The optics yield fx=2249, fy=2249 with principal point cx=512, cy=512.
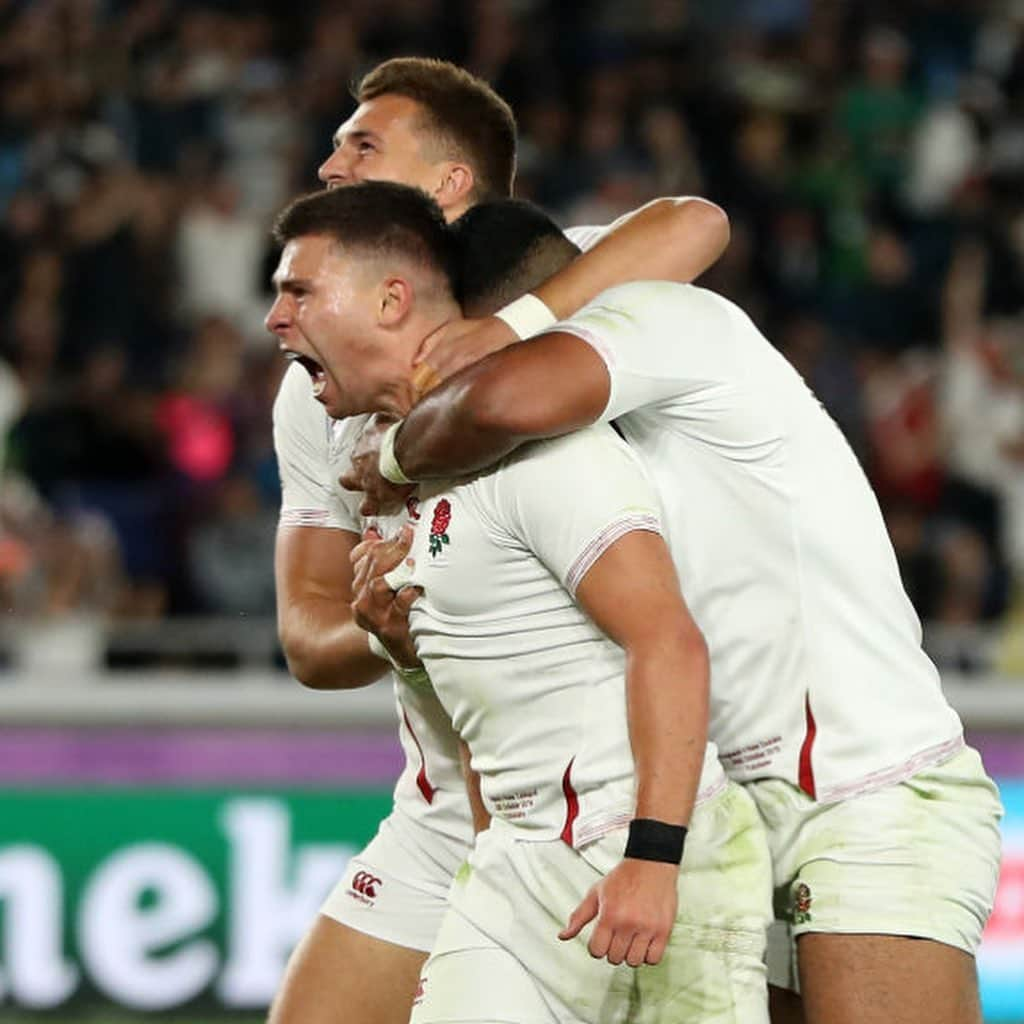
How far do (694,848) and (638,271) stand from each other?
89 centimetres

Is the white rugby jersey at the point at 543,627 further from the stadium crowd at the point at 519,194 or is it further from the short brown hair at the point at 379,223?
the stadium crowd at the point at 519,194

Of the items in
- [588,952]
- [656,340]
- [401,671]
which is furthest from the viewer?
[401,671]

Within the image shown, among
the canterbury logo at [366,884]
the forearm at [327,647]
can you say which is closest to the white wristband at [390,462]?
the forearm at [327,647]

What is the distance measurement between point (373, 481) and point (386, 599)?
206 mm

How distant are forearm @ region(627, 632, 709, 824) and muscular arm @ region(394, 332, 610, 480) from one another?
344 mm

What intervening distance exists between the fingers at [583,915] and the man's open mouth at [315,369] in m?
0.91

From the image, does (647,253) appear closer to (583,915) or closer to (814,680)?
(814,680)

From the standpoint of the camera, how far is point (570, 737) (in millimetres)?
3254

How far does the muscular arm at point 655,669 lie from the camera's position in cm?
308

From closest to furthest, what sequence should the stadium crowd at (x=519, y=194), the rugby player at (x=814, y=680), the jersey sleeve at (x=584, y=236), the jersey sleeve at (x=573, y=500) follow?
the jersey sleeve at (x=573, y=500) < the rugby player at (x=814, y=680) < the jersey sleeve at (x=584, y=236) < the stadium crowd at (x=519, y=194)

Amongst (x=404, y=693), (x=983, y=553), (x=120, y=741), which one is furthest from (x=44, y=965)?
(x=983, y=553)

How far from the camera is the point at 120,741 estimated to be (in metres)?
6.21

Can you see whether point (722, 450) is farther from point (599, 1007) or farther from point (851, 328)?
point (851, 328)

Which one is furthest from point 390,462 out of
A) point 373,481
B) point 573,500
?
point 573,500
